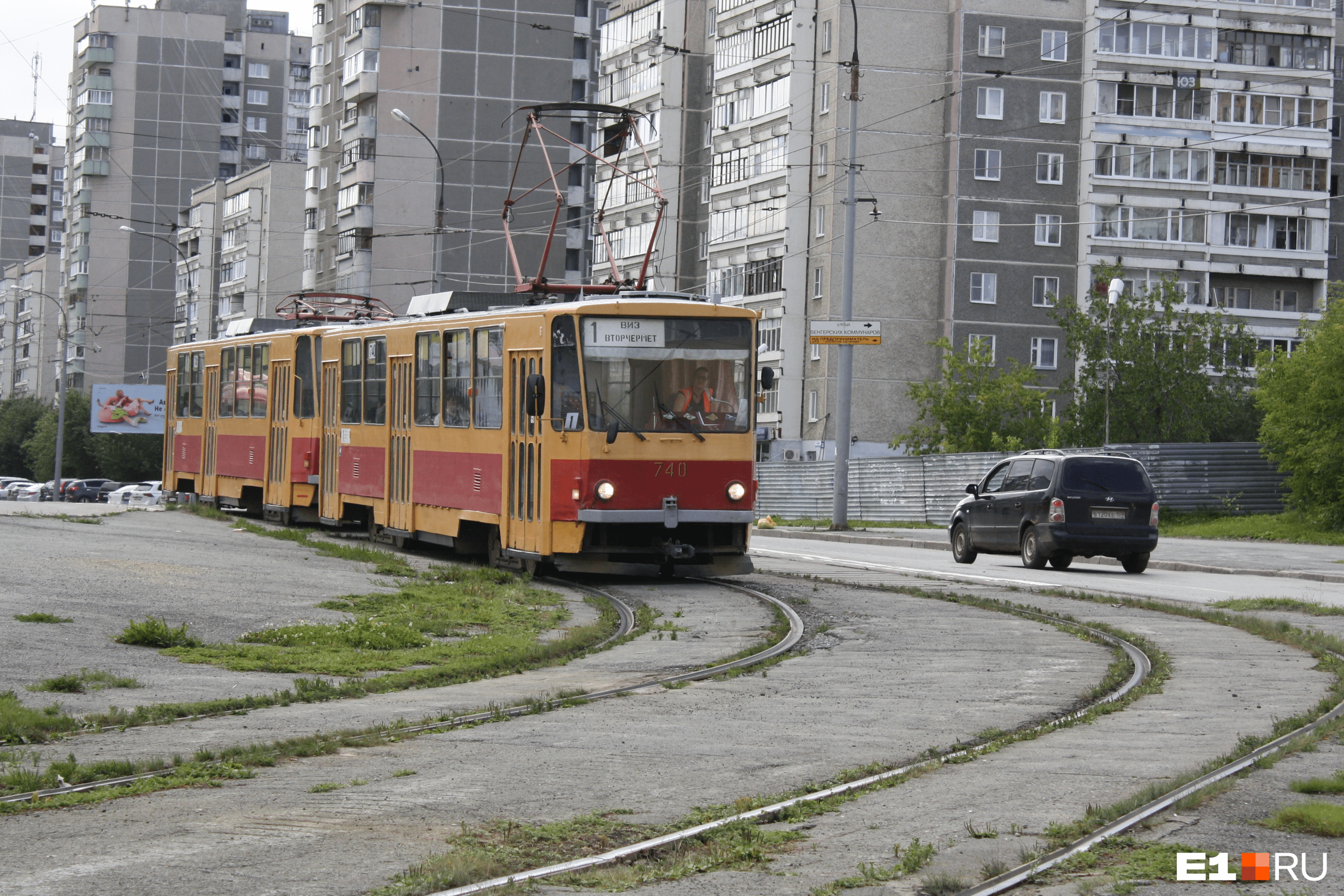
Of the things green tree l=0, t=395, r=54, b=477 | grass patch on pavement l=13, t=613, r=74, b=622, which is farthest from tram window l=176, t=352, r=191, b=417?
green tree l=0, t=395, r=54, b=477

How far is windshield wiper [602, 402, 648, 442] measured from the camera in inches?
790

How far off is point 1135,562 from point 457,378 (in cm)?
1024

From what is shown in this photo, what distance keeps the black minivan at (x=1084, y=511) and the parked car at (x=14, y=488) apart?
74091 mm

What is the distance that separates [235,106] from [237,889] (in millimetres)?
141930

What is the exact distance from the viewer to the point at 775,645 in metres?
14.1

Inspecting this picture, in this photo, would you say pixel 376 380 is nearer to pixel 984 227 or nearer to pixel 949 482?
pixel 949 482

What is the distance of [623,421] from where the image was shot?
20078 millimetres

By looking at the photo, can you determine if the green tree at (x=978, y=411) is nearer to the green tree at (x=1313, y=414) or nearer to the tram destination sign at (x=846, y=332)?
the green tree at (x=1313, y=414)

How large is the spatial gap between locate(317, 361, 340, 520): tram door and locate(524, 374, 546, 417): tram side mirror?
358 inches

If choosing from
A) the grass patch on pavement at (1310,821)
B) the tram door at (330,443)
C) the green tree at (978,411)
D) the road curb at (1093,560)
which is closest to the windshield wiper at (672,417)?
the tram door at (330,443)

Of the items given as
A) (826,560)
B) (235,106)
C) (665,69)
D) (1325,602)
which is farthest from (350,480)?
(235,106)

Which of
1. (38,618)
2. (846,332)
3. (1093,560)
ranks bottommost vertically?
(1093,560)

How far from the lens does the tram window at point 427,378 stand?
79.0 ft

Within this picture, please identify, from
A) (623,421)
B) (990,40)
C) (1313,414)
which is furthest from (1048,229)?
(623,421)
